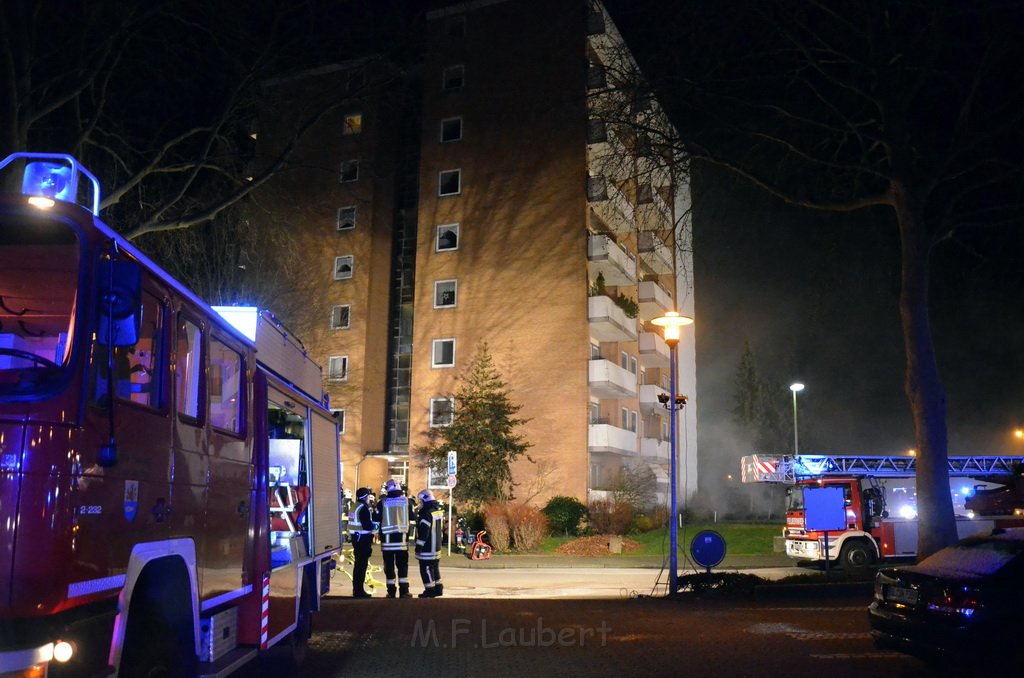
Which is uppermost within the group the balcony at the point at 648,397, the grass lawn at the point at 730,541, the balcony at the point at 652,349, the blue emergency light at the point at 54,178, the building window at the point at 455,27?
the building window at the point at 455,27

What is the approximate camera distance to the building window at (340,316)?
41.1m

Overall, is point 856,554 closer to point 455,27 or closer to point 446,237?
point 446,237

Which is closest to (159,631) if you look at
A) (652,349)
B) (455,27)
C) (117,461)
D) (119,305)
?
(117,461)

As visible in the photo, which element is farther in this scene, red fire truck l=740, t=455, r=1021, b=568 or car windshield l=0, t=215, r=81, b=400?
red fire truck l=740, t=455, r=1021, b=568

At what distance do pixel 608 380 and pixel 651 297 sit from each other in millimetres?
8760

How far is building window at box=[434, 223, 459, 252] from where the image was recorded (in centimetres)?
3938

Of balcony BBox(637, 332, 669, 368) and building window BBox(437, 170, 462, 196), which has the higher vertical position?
building window BBox(437, 170, 462, 196)

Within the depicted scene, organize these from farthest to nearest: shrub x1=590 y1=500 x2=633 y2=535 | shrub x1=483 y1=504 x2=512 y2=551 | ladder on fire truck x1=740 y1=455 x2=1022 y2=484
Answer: shrub x1=590 y1=500 x2=633 y2=535 < ladder on fire truck x1=740 y1=455 x2=1022 y2=484 < shrub x1=483 y1=504 x2=512 y2=551

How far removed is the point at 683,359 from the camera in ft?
158

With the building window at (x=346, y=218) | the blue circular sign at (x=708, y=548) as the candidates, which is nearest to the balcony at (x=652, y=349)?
the building window at (x=346, y=218)

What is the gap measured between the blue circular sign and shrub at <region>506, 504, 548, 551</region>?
44.7 feet

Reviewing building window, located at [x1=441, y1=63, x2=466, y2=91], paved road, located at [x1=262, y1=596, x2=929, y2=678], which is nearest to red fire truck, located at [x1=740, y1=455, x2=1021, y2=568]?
paved road, located at [x1=262, y1=596, x2=929, y2=678]

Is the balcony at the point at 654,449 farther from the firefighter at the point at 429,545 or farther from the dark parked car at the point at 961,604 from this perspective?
the dark parked car at the point at 961,604

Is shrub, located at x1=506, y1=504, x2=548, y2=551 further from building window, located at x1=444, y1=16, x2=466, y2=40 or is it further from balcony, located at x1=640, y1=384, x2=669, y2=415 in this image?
building window, located at x1=444, y1=16, x2=466, y2=40
